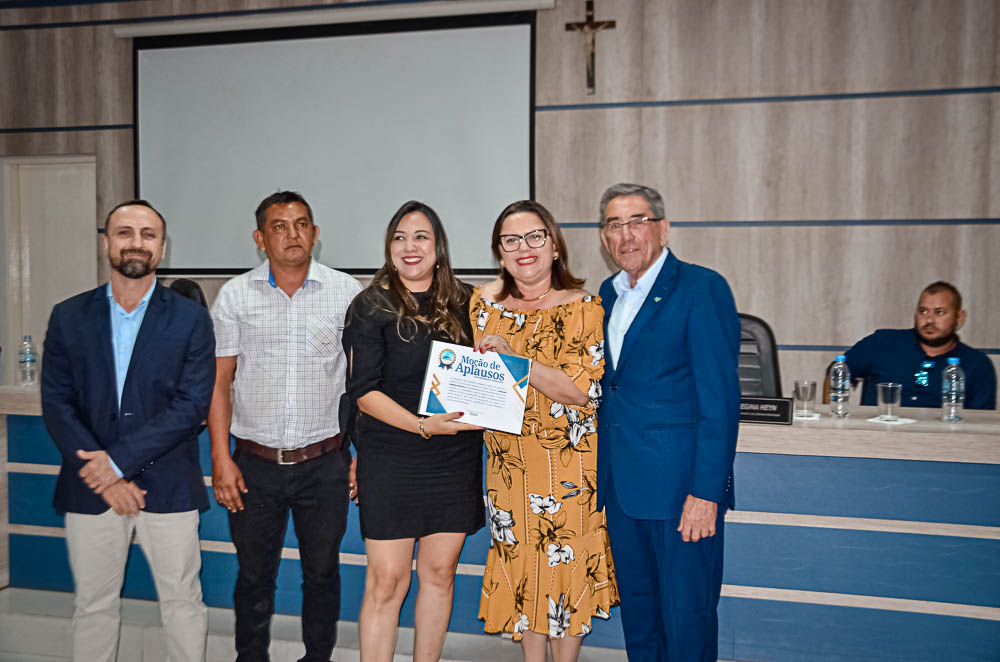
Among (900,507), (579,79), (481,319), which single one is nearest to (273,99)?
(579,79)

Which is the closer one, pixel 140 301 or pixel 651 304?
pixel 651 304

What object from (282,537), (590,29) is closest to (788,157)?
(590,29)

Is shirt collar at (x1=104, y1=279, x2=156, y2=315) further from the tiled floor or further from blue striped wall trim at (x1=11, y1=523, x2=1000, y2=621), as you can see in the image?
blue striped wall trim at (x1=11, y1=523, x2=1000, y2=621)

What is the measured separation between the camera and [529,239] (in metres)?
2.02

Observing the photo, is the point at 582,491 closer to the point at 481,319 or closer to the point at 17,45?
the point at 481,319

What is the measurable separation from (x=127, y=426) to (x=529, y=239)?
135 centimetres

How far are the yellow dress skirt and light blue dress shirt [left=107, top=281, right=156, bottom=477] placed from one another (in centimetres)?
108

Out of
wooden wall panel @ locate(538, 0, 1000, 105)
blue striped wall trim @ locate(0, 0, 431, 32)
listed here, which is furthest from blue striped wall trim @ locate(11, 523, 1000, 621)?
blue striped wall trim @ locate(0, 0, 431, 32)

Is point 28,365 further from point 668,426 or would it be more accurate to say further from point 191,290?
point 668,426

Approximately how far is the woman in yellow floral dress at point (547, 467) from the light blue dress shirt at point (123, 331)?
108 cm

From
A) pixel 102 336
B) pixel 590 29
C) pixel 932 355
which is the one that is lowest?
pixel 932 355

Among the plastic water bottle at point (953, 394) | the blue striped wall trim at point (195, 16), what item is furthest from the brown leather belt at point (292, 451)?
the blue striped wall trim at point (195, 16)

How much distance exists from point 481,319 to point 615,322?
0.39 m

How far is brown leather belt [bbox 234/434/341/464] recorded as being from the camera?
238cm
